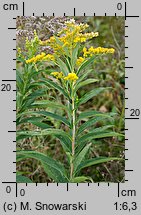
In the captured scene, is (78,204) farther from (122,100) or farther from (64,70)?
(122,100)

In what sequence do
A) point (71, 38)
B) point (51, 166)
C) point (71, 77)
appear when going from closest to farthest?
point (71, 77)
point (71, 38)
point (51, 166)

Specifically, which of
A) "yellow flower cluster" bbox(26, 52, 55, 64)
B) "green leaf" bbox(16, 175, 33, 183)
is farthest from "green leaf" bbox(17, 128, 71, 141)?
"yellow flower cluster" bbox(26, 52, 55, 64)

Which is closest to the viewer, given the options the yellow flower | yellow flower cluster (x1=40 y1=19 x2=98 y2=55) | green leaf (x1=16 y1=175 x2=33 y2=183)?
the yellow flower

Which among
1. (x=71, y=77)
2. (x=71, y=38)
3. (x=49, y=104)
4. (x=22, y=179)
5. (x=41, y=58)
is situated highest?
(x=71, y=38)

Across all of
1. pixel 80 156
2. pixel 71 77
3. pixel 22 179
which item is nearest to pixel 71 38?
pixel 71 77

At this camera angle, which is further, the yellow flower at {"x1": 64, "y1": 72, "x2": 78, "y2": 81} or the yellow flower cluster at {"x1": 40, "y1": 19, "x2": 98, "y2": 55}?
the yellow flower cluster at {"x1": 40, "y1": 19, "x2": 98, "y2": 55}

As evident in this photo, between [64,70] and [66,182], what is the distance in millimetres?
744

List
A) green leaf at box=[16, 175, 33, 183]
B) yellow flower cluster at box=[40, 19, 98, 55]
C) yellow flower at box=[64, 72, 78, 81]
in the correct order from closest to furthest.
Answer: yellow flower at box=[64, 72, 78, 81] < yellow flower cluster at box=[40, 19, 98, 55] < green leaf at box=[16, 175, 33, 183]

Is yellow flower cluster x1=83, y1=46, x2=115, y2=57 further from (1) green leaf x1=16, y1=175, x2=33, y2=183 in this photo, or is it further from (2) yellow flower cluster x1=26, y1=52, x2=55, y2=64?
(1) green leaf x1=16, y1=175, x2=33, y2=183

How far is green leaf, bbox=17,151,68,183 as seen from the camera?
2.84m

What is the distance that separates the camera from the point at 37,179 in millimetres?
3676

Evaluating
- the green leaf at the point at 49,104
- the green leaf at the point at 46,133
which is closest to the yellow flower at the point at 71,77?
the green leaf at the point at 49,104

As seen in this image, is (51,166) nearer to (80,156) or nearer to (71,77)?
(80,156)

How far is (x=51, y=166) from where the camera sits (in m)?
2.93
